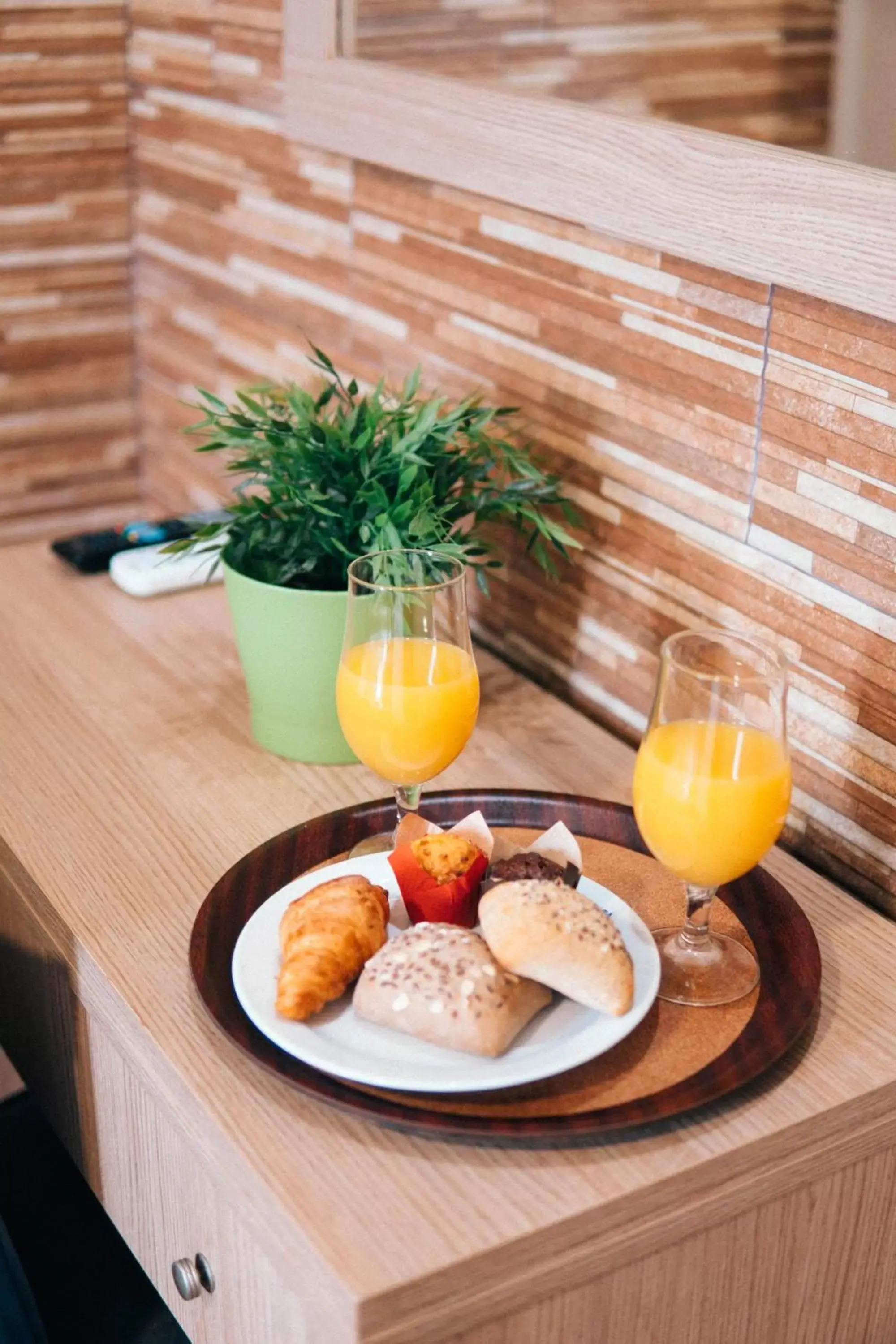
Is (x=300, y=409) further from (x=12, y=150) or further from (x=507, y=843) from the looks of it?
(x=12, y=150)

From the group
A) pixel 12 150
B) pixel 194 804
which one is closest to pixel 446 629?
pixel 194 804

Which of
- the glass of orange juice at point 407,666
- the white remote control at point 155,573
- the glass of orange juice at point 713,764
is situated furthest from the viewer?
the white remote control at point 155,573

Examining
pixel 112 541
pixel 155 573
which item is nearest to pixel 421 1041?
pixel 155 573

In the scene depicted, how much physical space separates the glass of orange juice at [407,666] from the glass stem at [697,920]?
19cm

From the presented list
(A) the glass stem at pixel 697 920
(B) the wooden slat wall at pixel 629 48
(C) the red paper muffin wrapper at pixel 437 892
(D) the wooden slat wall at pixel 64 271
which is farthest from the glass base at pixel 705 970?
(D) the wooden slat wall at pixel 64 271

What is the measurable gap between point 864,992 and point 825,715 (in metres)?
0.21

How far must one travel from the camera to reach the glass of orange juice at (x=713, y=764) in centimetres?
81

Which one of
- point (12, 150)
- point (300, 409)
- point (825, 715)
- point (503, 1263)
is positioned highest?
point (12, 150)

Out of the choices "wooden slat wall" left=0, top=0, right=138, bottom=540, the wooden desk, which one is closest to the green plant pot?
the wooden desk

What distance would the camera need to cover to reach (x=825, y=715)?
103 cm

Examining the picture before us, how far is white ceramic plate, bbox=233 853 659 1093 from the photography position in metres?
0.76

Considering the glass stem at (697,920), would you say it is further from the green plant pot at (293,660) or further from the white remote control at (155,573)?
the white remote control at (155,573)

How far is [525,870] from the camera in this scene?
0.88m

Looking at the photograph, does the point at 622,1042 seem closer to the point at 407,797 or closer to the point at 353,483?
the point at 407,797
